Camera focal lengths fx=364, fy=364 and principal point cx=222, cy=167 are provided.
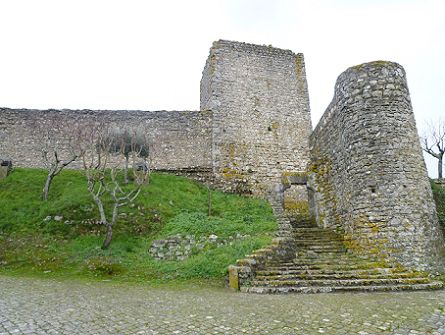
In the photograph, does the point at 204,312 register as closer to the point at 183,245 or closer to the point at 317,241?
the point at 183,245

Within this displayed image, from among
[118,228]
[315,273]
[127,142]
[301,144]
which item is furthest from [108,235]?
[301,144]

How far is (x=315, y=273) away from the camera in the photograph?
989 centimetres

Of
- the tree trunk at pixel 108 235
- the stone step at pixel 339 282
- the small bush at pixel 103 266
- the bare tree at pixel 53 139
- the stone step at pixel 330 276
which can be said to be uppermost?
the bare tree at pixel 53 139

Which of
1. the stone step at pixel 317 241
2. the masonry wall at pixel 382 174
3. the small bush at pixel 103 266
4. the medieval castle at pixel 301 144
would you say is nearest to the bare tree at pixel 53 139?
the medieval castle at pixel 301 144

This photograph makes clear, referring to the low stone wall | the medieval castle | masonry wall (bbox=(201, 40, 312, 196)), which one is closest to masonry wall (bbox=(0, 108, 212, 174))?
the medieval castle

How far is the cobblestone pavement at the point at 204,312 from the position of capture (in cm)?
541

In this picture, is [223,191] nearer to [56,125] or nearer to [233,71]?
[233,71]

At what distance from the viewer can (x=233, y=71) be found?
21656mm

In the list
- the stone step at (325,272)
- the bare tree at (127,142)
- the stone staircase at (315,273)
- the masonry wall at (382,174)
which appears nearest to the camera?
the stone staircase at (315,273)

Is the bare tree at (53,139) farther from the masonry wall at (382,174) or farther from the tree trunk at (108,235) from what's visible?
the masonry wall at (382,174)

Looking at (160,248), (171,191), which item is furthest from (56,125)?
(160,248)

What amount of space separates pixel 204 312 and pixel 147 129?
14344 mm

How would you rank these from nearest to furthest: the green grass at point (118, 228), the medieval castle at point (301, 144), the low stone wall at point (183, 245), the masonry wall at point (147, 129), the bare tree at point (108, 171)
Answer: the green grass at point (118, 228), the medieval castle at point (301, 144), the low stone wall at point (183, 245), the bare tree at point (108, 171), the masonry wall at point (147, 129)

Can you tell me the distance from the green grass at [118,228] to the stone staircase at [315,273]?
0.77 metres
